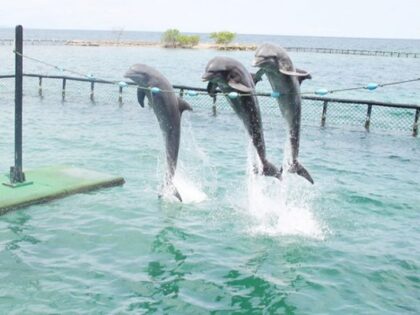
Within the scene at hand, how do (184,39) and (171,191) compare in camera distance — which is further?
(184,39)

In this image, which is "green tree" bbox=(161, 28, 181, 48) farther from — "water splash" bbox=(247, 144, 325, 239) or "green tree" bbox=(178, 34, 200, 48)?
"water splash" bbox=(247, 144, 325, 239)

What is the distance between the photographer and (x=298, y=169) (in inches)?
314

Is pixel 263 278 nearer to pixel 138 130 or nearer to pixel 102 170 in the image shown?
pixel 102 170

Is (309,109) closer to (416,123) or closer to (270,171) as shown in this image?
(416,123)

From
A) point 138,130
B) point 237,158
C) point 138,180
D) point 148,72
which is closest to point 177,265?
point 148,72

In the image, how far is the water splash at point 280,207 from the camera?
9141 mm

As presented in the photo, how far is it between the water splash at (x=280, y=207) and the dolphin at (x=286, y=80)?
67 centimetres

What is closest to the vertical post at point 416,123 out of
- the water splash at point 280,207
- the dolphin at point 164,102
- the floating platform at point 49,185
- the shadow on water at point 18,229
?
the water splash at point 280,207

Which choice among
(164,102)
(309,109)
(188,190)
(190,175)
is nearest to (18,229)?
(164,102)

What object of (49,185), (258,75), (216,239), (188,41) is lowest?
(216,239)

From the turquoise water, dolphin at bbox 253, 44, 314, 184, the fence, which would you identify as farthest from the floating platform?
the fence

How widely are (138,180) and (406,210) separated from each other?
17.0 ft

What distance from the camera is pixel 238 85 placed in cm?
658

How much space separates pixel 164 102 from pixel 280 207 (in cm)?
Result: 312
